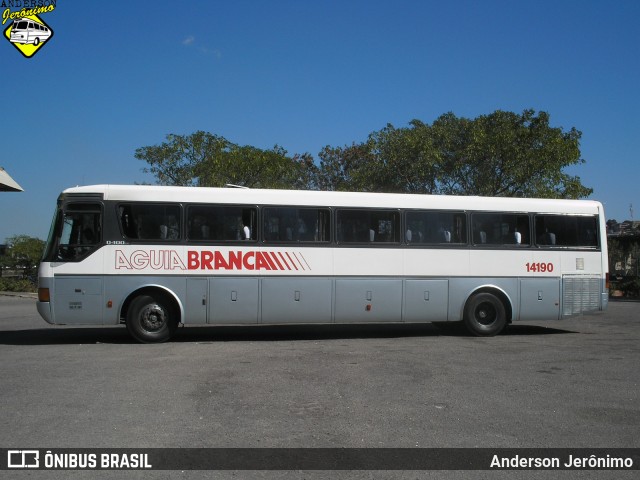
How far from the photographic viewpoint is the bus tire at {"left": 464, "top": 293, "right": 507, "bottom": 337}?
45.5 ft

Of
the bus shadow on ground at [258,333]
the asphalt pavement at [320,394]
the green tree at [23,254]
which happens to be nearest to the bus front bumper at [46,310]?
the asphalt pavement at [320,394]

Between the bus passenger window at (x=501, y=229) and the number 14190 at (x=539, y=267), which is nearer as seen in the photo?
the bus passenger window at (x=501, y=229)

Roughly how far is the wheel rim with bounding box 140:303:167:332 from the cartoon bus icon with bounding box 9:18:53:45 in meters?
9.70

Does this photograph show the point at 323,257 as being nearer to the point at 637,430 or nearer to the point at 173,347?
Answer: the point at 173,347

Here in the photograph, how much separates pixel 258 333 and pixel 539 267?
676 centimetres

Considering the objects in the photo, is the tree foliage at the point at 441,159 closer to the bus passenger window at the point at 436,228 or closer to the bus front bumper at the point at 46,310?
the bus passenger window at the point at 436,228

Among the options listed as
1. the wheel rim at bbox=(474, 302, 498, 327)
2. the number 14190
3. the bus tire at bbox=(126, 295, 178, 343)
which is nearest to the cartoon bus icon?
the bus tire at bbox=(126, 295, 178, 343)

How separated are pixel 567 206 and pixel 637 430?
913cm

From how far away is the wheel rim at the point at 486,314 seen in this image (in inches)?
552

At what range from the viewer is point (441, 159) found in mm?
29000

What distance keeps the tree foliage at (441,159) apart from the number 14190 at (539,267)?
1397 cm

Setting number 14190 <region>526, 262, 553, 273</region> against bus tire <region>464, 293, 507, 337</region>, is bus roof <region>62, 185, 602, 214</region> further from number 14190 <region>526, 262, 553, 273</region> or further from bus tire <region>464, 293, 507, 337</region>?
bus tire <region>464, 293, 507, 337</region>
